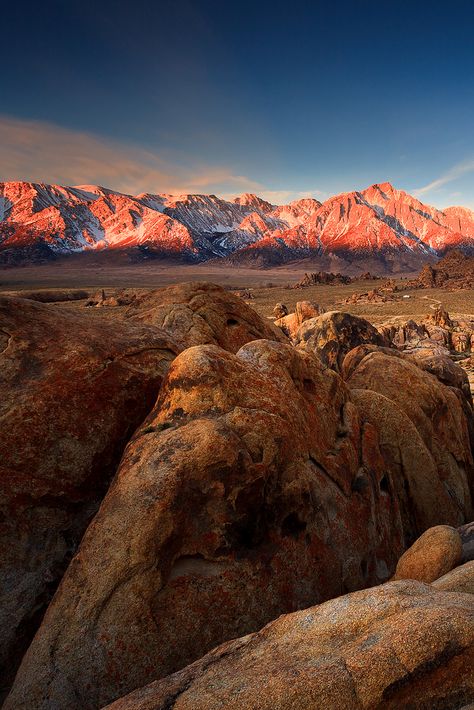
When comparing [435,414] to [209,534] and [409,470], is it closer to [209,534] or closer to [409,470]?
[409,470]

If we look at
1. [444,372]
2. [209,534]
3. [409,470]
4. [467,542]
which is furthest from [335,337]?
[209,534]

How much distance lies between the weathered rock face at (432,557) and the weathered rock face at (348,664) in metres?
2.61

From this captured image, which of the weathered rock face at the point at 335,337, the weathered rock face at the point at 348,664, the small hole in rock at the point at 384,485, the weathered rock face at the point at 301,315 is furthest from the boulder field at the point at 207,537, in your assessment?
the weathered rock face at the point at 301,315

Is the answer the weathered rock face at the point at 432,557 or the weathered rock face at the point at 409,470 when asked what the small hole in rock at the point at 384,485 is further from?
the weathered rock face at the point at 432,557

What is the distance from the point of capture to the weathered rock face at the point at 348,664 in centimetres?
418

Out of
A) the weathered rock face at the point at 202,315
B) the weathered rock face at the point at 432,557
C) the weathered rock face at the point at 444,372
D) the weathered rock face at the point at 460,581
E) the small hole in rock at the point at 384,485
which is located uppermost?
the weathered rock face at the point at 202,315

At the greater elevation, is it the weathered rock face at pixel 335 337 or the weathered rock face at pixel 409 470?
the weathered rock face at pixel 335 337

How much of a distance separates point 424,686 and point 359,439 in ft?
21.0

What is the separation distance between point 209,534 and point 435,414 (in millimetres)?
9915

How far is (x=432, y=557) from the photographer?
7.77m

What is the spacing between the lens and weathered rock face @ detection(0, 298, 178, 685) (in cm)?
704

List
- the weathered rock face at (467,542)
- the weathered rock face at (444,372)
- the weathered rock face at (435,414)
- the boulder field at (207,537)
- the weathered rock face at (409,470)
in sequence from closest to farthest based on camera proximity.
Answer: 1. the boulder field at (207,537)
2. the weathered rock face at (467,542)
3. the weathered rock face at (409,470)
4. the weathered rock face at (435,414)
5. the weathered rock face at (444,372)

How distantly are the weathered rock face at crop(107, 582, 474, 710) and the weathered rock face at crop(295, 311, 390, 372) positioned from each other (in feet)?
62.2

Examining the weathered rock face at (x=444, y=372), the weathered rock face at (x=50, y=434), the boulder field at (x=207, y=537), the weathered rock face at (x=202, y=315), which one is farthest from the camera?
Result: the weathered rock face at (x=444, y=372)
